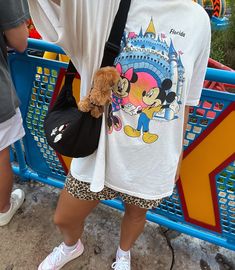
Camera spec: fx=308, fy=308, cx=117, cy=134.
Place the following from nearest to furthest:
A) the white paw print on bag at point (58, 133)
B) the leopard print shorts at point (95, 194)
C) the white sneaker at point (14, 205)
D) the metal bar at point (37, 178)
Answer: the white paw print on bag at point (58, 133) < the leopard print shorts at point (95, 194) < the white sneaker at point (14, 205) < the metal bar at point (37, 178)

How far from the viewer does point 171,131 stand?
1179 millimetres

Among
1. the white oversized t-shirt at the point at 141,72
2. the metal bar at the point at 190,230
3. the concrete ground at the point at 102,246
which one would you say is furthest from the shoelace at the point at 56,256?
the white oversized t-shirt at the point at 141,72

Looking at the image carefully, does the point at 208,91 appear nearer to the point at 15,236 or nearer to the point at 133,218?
the point at 133,218

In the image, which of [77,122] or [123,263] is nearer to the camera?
[77,122]

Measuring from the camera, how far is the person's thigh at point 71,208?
4.66 feet

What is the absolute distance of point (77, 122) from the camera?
1.11 metres

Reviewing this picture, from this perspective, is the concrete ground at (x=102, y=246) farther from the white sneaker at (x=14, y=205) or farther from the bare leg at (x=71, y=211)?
the bare leg at (x=71, y=211)

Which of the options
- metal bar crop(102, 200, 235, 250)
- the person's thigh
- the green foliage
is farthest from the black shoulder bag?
the green foliage

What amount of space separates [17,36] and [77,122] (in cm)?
64

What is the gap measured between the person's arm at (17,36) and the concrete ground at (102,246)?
4.01 ft

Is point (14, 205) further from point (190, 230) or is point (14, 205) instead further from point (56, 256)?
point (190, 230)

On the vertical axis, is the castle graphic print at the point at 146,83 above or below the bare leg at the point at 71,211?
above

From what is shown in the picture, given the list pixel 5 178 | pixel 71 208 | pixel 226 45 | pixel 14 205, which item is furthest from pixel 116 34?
pixel 226 45

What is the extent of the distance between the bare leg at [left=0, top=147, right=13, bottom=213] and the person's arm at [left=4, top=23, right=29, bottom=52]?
624 millimetres
